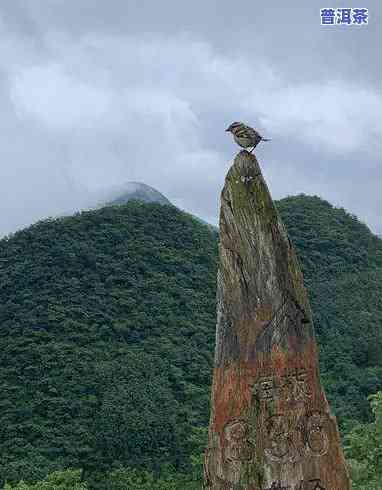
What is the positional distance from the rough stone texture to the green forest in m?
7.83

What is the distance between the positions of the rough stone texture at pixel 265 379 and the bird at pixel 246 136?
0.64 meters

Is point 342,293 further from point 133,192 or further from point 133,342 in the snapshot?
point 133,192

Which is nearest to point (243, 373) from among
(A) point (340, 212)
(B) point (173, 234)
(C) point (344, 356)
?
(C) point (344, 356)

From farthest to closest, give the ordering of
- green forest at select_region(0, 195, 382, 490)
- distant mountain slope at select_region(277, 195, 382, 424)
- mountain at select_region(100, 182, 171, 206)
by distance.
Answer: mountain at select_region(100, 182, 171, 206) → distant mountain slope at select_region(277, 195, 382, 424) → green forest at select_region(0, 195, 382, 490)

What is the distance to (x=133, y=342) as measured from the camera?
33.3 m

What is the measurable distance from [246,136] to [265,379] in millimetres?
2573

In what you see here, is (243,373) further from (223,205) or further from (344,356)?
(344,356)

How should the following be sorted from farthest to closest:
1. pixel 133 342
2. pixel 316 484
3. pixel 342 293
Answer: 1. pixel 342 293
2. pixel 133 342
3. pixel 316 484

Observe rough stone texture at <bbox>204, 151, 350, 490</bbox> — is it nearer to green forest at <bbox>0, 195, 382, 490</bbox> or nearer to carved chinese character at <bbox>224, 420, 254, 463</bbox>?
carved chinese character at <bbox>224, 420, 254, 463</bbox>

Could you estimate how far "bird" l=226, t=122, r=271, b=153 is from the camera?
7.21 metres

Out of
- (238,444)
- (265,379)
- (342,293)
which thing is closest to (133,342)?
(342,293)

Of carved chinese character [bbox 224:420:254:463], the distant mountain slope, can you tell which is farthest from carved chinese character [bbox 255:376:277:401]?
the distant mountain slope

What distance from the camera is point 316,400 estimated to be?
22.3 feet

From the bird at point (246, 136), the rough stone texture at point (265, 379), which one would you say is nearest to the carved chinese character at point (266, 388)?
the rough stone texture at point (265, 379)
